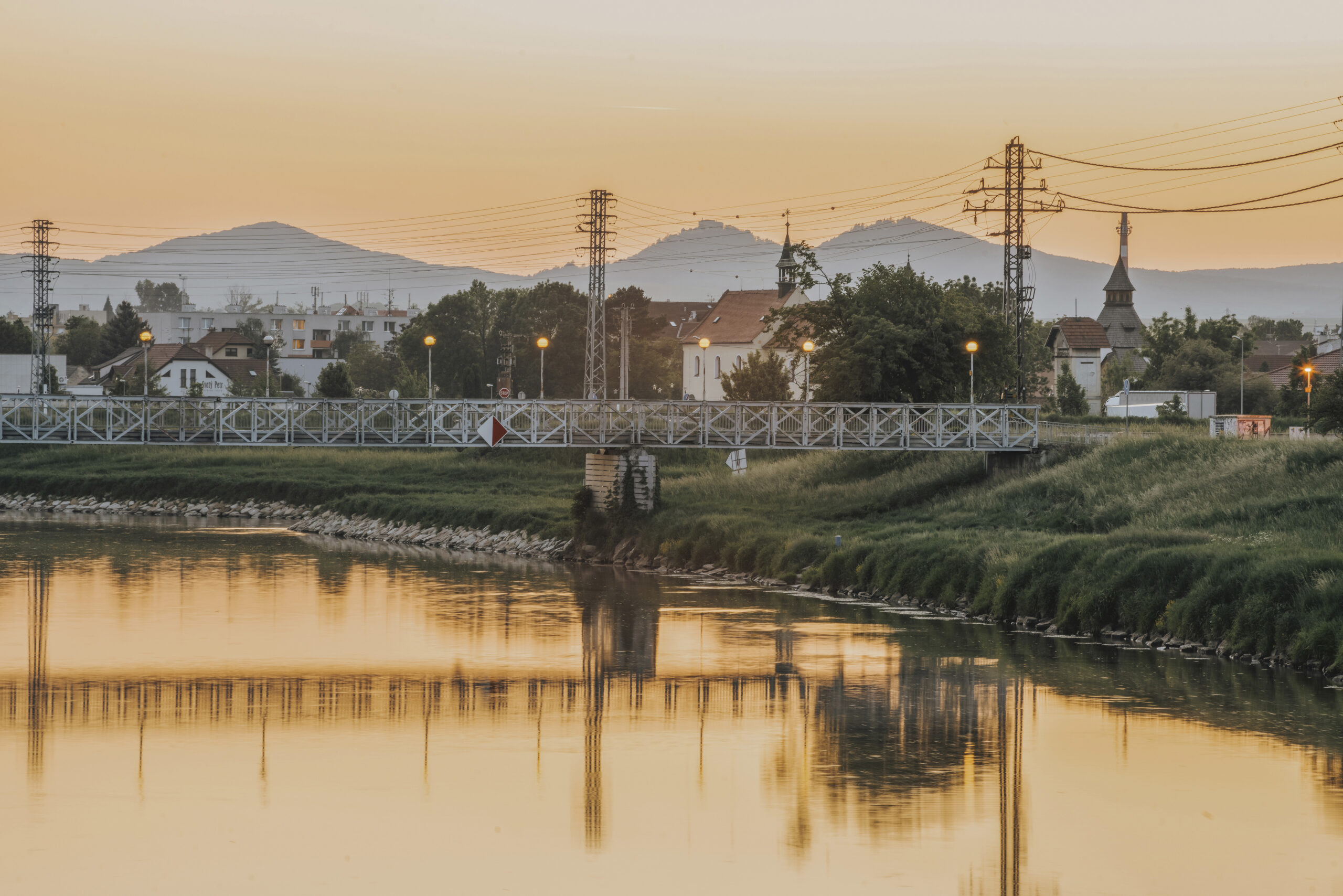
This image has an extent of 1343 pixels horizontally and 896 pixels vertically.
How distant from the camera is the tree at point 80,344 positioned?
16100 centimetres

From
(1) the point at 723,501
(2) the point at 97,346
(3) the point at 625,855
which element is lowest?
(3) the point at 625,855

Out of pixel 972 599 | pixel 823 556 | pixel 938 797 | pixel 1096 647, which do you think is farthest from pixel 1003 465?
pixel 938 797

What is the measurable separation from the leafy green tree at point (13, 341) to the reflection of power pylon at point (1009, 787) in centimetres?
12111

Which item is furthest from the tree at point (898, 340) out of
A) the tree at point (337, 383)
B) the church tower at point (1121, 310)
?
the church tower at point (1121, 310)

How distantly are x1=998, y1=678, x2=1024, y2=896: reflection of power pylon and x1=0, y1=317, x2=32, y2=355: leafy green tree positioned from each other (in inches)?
4768

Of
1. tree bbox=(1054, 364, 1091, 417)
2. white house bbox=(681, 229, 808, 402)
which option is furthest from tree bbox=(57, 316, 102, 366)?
tree bbox=(1054, 364, 1091, 417)

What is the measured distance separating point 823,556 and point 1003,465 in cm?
1236

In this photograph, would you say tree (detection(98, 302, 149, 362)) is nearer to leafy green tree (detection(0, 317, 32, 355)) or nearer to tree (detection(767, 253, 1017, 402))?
leafy green tree (detection(0, 317, 32, 355))

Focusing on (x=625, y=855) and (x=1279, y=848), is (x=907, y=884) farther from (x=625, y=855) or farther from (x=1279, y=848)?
(x=1279, y=848)

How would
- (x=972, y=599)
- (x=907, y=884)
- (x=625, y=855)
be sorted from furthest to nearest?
1. (x=972, y=599)
2. (x=625, y=855)
3. (x=907, y=884)

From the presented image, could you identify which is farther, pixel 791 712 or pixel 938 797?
pixel 791 712

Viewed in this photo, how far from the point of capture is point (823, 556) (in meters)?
47.5

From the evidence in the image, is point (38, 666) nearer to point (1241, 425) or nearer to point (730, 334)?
point (1241, 425)

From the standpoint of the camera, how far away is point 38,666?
33938mm
